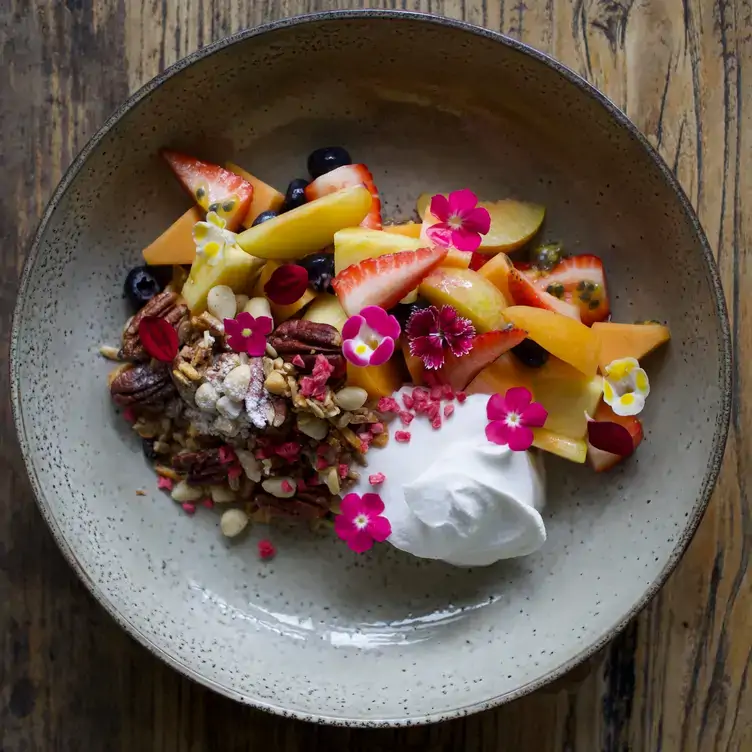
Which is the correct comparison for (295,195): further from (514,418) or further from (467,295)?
(514,418)

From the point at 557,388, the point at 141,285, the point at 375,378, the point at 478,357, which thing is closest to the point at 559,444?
the point at 557,388

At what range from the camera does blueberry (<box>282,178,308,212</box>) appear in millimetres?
1232

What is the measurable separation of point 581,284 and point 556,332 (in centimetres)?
15

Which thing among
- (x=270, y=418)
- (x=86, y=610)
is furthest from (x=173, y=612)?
(x=270, y=418)

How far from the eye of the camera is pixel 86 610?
1.30 m

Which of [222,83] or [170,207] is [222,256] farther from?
[222,83]

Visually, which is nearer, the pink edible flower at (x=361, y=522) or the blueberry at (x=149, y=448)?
the pink edible flower at (x=361, y=522)

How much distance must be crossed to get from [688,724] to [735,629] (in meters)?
0.19

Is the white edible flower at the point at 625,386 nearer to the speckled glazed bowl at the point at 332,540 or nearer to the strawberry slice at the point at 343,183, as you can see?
the speckled glazed bowl at the point at 332,540

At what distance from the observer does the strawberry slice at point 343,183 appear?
1217 millimetres

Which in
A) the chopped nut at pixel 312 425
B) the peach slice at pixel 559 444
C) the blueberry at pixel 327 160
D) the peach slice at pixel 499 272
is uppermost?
the blueberry at pixel 327 160

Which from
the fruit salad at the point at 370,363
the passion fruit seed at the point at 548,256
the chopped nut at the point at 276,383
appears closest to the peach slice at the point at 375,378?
the fruit salad at the point at 370,363

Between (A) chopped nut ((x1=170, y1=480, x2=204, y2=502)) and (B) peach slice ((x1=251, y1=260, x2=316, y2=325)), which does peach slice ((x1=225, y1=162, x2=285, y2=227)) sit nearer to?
(B) peach slice ((x1=251, y1=260, x2=316, y2=325))

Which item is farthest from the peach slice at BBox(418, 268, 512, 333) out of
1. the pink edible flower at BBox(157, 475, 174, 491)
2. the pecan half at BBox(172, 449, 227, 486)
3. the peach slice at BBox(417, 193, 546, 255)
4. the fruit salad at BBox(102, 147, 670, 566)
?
the pink edible flower at BBox(157, 475, 174, 491)
